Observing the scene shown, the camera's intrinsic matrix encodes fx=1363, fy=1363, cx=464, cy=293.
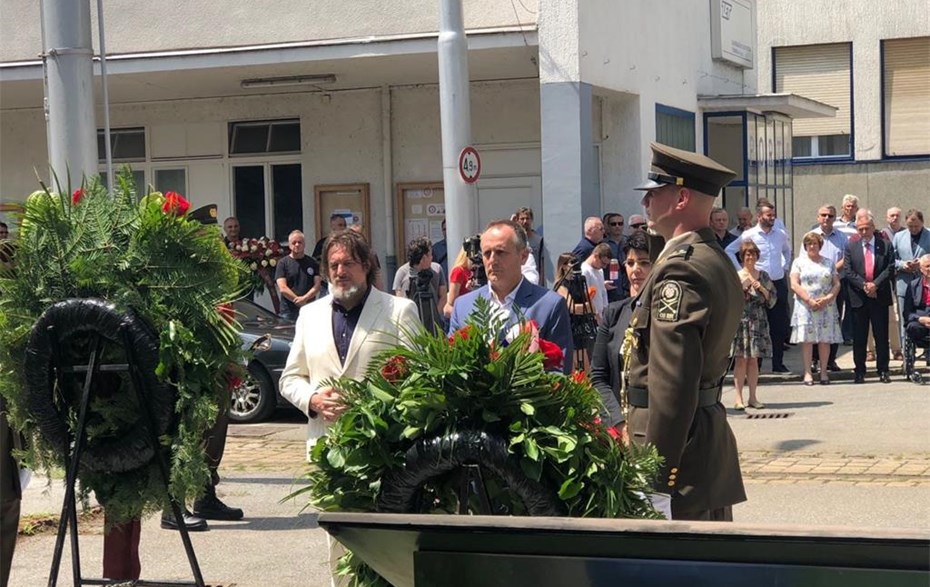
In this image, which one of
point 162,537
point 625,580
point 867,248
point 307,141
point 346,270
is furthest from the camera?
point 307,141

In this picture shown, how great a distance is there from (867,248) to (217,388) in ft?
39.2

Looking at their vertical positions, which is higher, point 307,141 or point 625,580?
point 307,141

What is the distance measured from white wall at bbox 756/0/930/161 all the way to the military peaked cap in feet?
84.5

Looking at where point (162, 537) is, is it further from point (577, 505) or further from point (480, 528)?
point (480, 528)

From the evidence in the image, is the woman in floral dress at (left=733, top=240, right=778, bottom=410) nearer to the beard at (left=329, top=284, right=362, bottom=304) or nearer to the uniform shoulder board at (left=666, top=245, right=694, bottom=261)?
the beard at (left=329, top=284, right=362, bottom=304)

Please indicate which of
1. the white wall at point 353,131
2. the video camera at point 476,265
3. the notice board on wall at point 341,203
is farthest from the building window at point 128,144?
the video camera at point 476,265

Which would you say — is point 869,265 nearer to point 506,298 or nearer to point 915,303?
point 915,303

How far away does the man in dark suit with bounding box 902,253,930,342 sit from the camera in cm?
1537

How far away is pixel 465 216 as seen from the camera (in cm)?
1510

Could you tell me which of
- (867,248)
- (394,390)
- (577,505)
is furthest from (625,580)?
(867,248)

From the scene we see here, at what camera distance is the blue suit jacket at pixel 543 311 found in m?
5.69

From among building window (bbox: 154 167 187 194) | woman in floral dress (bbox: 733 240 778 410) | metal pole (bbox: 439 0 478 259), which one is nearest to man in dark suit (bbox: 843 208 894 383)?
woman in floral dress (bbox: 733 240 778 410)

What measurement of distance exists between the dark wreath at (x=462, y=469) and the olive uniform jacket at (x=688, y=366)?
2.20ft

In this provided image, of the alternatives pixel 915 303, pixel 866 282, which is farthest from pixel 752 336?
pixel 866 282
